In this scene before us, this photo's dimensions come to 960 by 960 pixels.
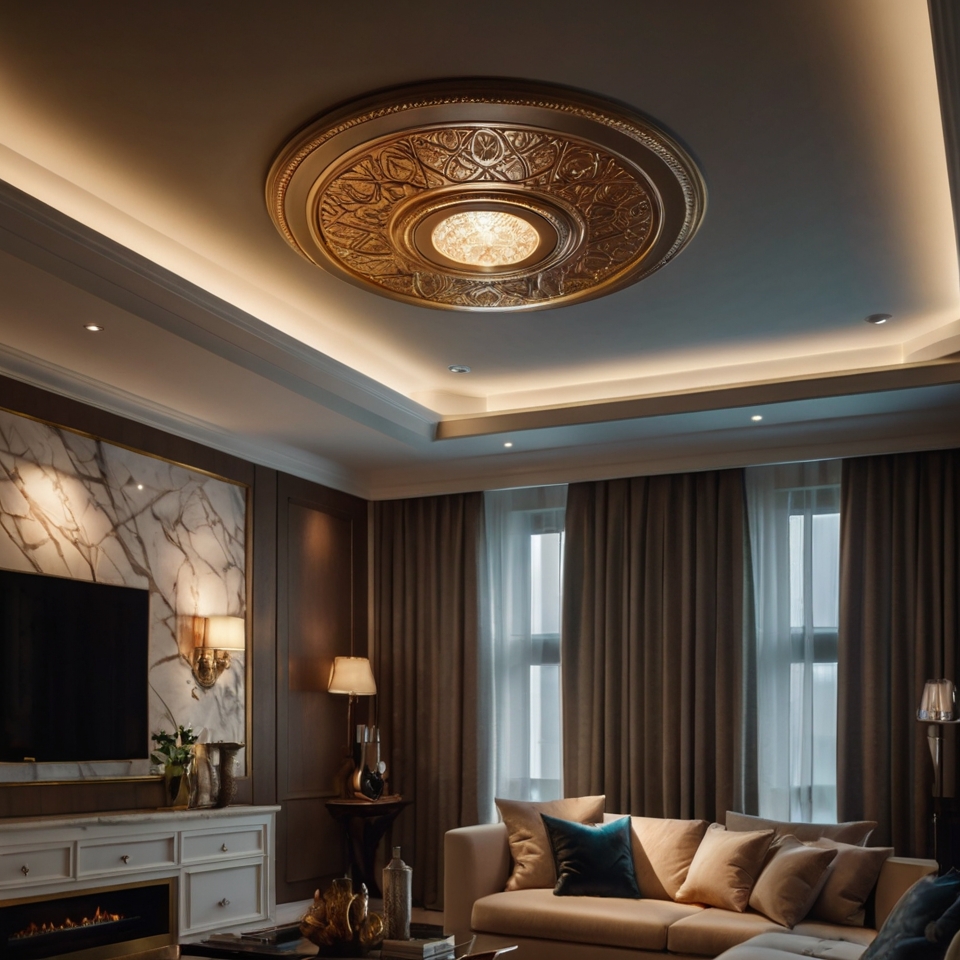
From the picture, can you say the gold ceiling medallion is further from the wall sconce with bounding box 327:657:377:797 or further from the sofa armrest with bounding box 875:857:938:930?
the wall sconce with bounding box 327:657:377:797

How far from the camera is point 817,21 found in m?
2.92

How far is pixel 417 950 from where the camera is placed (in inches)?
151

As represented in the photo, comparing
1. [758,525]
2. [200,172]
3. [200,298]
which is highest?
[200,172]

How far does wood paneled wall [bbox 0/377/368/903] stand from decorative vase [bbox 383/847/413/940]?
2.14m

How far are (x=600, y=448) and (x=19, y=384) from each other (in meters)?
3.26

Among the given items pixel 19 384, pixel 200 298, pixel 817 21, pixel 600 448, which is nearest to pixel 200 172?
pixel 200 298

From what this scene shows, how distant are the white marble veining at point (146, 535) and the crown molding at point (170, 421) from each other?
183mm

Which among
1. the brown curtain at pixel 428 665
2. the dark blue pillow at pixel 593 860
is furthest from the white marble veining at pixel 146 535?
the dark blue pillow at pixel 593 860

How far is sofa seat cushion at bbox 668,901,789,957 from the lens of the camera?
14.8 ft

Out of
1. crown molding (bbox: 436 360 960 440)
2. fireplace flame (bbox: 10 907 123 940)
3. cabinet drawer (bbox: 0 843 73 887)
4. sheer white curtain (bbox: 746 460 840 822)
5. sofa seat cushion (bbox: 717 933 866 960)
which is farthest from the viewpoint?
sheer white curtain (bbox: 746 460 840 822)

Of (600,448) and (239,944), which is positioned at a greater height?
(600,448)

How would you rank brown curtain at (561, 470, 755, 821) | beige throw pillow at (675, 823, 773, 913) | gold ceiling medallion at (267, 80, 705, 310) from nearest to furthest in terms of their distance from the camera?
gold ceiling medallion at (267, 80, 705, 310) < beige throw pillow at (675, 823, 773, 913) < brown curtain at (561, 470, 755, 821)

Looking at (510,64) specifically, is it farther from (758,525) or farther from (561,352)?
(758,525)

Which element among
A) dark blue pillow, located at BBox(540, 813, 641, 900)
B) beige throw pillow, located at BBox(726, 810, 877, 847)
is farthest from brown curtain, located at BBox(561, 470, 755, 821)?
dark blue pillow, located at BBox(540, 813, 641, 900)
